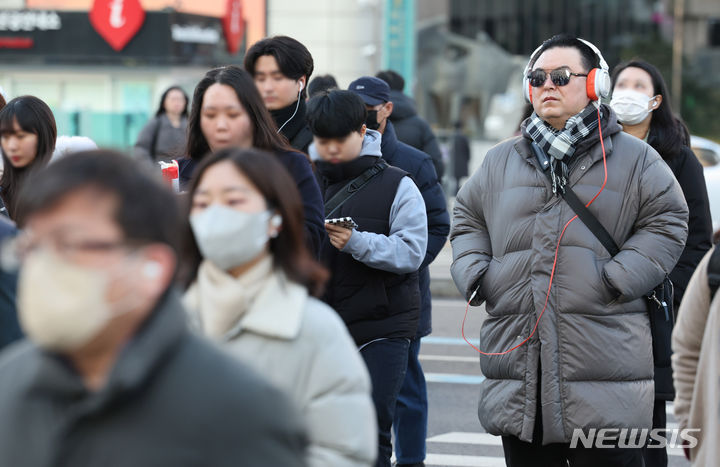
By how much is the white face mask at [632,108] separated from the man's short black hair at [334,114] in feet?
5.17

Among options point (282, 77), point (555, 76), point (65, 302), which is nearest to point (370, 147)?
point (282, 77)

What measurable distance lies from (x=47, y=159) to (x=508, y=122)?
25763 mm

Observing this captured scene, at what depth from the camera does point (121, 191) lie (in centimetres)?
189

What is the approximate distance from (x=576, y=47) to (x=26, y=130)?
2.47 m

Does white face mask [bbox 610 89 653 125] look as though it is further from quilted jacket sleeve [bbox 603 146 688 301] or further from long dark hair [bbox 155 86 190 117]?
long dark hair [bbox 155 86 190 117]

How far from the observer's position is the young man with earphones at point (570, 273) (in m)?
4.12

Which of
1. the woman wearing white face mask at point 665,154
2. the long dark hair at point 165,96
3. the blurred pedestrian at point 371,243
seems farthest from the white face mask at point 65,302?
the long dark hair at point 165,96

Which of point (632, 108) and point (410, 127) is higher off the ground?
point (632, 108)

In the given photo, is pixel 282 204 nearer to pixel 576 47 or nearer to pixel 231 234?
pixel 231 234

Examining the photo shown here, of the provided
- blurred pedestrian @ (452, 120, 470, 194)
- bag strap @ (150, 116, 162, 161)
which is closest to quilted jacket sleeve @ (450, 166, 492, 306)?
bag strap @ (150, 116, 162, 161)

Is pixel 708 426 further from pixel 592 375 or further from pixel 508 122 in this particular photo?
pixel 508 122

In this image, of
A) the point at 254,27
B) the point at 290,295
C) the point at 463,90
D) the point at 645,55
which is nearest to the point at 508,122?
the point at 463,90

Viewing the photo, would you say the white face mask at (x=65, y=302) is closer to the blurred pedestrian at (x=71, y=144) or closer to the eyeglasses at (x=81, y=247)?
the eyeglasses at (x=81, y=247)

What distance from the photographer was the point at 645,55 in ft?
103
